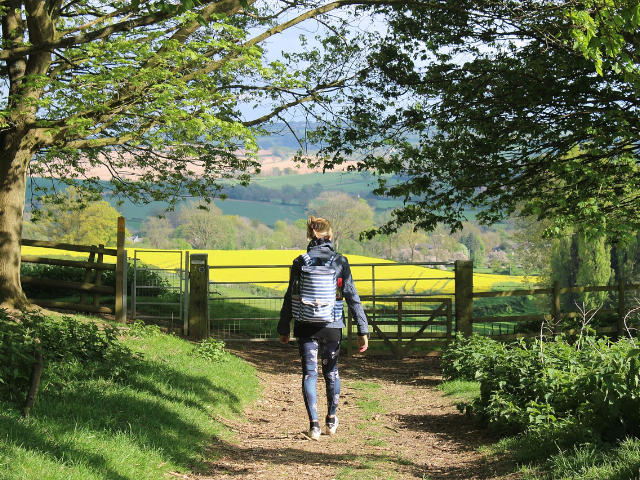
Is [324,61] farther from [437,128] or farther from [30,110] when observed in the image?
[30,110]

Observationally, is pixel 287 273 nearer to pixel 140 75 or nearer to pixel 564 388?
pixel 140 75

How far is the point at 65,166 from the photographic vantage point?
18.1 metres

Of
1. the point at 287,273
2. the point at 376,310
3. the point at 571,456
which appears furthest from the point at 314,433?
the point at 287,273

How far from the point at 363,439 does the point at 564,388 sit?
7.41 feet

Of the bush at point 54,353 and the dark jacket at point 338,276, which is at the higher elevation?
the dark jacket at point 338,276

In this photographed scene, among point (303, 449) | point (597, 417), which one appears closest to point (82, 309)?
point (303, 449)

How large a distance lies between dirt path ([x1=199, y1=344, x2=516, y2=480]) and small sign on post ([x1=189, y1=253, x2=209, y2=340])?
127 inches

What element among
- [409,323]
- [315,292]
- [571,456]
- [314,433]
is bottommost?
[314,433]

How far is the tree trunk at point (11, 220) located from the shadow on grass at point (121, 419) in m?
5.61

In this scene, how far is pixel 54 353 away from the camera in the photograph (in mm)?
7273

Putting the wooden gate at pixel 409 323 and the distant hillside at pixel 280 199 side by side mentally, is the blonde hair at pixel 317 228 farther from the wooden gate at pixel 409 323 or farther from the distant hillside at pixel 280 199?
the distant hillside at pixel 280 199

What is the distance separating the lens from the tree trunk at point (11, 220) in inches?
492

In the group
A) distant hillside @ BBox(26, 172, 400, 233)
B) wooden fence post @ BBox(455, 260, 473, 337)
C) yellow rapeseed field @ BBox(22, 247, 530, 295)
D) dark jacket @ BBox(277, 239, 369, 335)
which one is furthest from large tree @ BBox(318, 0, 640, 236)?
distant hillside @ BBox(26, 172, 400, 233)

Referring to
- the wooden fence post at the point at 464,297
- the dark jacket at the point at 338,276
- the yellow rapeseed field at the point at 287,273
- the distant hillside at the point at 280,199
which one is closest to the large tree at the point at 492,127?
the wooden fence post at the point at 464,297
